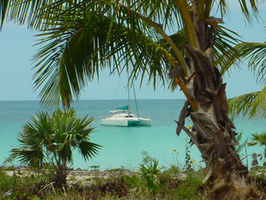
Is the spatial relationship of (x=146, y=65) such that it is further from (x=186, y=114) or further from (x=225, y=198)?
(x=225, y=198)

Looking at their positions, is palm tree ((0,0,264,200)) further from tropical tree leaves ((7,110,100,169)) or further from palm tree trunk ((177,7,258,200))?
tropical tree leaves ((7,110,100,169))

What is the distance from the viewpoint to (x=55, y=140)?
6512mm

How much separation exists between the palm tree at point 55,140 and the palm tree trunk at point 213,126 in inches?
118

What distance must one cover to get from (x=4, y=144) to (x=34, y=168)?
66.9ft

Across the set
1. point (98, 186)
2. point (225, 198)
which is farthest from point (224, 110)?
point (98, 186)

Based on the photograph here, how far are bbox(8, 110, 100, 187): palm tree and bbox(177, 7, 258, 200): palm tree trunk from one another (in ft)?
9.80

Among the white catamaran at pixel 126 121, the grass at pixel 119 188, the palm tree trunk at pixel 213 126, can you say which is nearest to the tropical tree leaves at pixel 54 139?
the grass at pixel 119 188

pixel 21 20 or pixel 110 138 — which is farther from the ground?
pixel 21 20

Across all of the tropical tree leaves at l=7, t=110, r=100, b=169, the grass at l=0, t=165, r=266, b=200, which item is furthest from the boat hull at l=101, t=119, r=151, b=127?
the tropical tree leaves at l=7, t=110, r=100, b=169

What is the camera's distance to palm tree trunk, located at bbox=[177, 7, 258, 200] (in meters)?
3.98

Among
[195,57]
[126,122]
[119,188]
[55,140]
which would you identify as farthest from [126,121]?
[195,57]

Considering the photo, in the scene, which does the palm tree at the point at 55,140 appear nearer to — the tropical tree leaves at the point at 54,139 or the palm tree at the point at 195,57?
the tropical tree leaves at the point at 54,139

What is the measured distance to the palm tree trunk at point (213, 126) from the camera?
3.98 meters

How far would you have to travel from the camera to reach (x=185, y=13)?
Result: 4.08m
